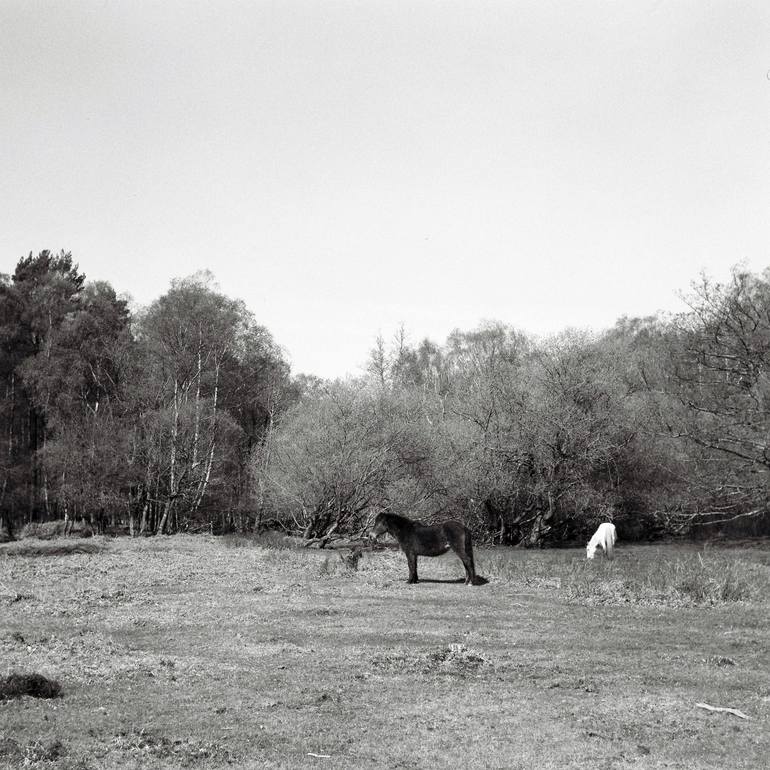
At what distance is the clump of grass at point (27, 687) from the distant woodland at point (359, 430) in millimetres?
27063

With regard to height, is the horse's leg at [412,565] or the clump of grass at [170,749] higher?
the horse's leg at [412,565]

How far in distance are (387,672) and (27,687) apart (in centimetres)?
418

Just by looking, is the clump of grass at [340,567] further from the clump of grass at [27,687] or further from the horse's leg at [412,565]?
the clump of grass at [27,687]

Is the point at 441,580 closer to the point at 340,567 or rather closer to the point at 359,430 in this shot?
the point at 340,567

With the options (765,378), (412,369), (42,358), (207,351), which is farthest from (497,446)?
(412,369)

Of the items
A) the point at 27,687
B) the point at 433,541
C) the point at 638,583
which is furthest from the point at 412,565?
the point at 27,687

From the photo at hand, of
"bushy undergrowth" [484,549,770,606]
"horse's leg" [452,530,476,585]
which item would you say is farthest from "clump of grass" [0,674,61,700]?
"horse's leg" [452,530,476,585]

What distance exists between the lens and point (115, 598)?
16578 millimetres

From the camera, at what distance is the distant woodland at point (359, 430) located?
121 feet

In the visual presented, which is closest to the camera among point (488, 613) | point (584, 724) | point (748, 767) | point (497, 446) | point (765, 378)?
point (748, 767)

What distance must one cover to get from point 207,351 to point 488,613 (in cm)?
3878

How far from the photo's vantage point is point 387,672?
10188mm

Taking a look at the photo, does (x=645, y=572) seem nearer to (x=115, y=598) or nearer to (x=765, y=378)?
(x=115, y=598)

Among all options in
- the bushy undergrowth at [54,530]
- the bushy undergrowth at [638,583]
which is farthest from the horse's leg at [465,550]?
the bushy undergrowth at [54,530]
